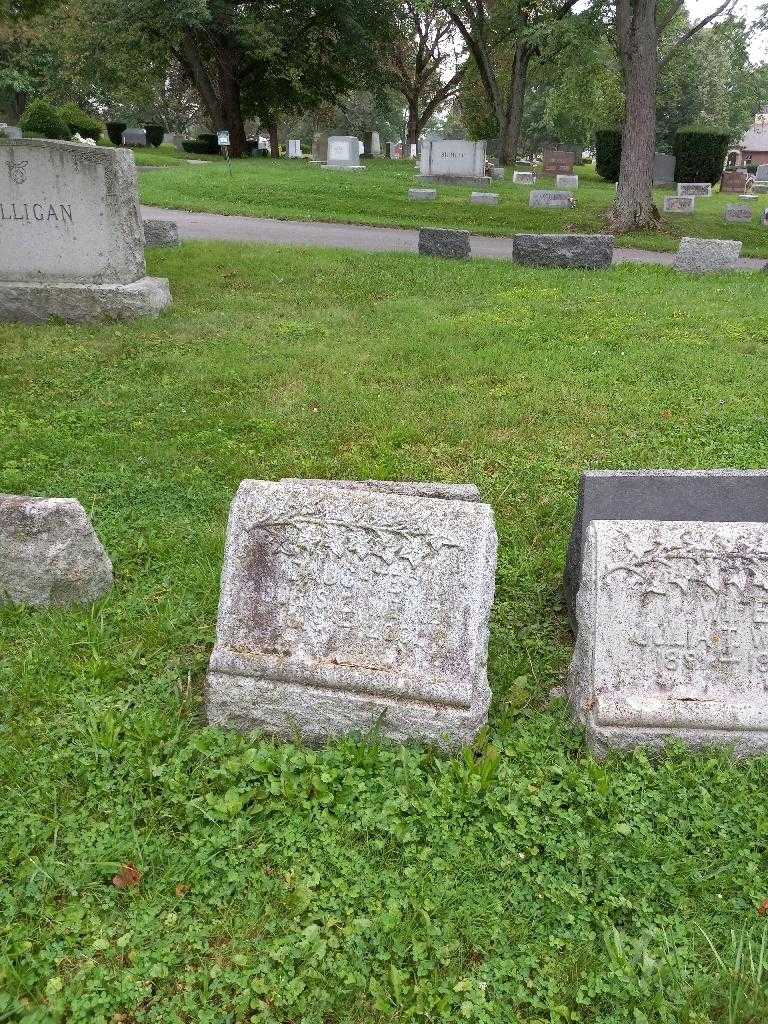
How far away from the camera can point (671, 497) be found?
361 centimetres

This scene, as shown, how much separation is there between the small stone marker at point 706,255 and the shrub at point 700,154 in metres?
23.5

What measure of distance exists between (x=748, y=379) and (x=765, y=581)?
4709 millimetres

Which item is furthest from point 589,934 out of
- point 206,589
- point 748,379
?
point 748,379

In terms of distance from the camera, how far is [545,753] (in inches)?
112

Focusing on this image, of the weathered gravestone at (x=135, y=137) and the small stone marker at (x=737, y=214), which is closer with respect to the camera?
the small stone marker at (x=737, y=214)

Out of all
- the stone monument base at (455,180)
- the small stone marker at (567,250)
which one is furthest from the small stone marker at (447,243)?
the stone monument base at (455,180)

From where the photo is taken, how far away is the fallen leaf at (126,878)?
93.5 inches

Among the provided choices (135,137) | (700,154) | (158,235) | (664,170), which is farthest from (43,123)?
(700,154)

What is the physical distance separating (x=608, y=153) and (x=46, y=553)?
1364 inches

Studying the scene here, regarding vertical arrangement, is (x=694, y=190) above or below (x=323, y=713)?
above

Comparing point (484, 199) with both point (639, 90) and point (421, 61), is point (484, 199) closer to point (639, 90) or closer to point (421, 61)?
point (639, 90)

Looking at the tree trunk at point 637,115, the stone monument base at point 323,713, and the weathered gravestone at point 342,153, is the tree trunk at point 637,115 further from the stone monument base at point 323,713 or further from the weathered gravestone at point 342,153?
the weathered gravestone at point 342,153

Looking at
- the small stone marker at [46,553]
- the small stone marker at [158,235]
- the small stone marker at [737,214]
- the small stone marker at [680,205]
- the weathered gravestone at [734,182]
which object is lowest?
the small stone marker at [46,553]

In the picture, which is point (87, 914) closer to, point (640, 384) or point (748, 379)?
point (640, 384)
